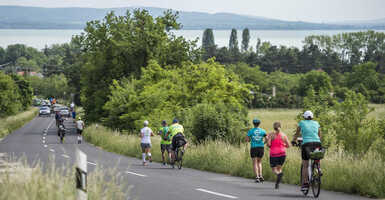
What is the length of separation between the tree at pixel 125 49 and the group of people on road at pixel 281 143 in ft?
126

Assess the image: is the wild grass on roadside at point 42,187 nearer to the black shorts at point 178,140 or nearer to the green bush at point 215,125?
the black shorts at point 178,140

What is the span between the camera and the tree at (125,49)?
54594 mm

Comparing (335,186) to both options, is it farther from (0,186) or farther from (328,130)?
(328,130)

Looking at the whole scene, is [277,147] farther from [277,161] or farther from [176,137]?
[176,137]

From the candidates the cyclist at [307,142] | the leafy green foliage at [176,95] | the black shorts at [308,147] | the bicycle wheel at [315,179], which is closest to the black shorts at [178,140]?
the cyclist at [307,142]

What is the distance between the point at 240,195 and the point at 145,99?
29.2 meters

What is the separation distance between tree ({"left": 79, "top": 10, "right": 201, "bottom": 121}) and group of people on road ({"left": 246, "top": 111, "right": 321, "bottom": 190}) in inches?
1508

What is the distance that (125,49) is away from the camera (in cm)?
5450

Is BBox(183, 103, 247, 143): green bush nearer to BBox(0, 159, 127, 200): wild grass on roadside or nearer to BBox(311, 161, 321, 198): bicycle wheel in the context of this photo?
BBox(311, 161, 321, 198): bicycle wheel

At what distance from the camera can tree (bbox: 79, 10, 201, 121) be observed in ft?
179

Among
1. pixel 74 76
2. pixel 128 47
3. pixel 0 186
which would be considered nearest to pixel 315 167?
pixel 0 186

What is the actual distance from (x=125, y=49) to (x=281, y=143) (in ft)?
137

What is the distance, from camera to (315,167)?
12.4 m

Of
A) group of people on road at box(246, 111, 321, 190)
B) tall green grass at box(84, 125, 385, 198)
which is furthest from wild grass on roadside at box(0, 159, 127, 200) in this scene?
tall green grass at box(84, 125, 385, 198)
